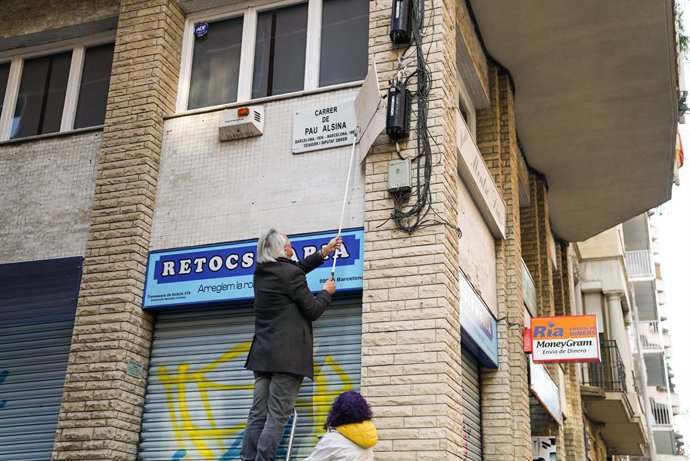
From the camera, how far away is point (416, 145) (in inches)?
317

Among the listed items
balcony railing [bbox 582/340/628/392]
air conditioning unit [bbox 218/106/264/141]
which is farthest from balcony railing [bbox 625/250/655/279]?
air conditioning unit [bbox 218/106/264/141]

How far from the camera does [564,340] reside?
38.7ft

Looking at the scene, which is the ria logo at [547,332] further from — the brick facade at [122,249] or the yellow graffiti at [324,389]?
the brick facade at [122,249]

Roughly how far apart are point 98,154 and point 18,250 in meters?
1.48

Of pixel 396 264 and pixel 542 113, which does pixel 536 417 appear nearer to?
pixel 542 113

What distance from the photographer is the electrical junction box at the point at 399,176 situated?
7891 millimetres

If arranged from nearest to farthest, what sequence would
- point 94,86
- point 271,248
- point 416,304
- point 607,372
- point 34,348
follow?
point 271,248 → point 416,304 → point 34,348 → point 94,86 → point 607,372

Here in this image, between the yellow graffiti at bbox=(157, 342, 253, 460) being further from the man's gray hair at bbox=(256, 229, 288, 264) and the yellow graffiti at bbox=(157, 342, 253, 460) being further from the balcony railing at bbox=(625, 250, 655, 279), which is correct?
the balcony railing at bbox=(625, 250, 655, 279)

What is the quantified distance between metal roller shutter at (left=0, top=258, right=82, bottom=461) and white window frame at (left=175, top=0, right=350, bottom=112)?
8.27 feet

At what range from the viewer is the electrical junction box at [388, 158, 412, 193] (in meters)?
7.89

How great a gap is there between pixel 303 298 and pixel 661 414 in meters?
42.8

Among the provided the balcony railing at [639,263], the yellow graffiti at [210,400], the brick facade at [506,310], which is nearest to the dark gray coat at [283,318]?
the yellow graffiti at [210,400]

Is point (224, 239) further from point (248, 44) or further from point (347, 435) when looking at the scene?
point (347, 435)

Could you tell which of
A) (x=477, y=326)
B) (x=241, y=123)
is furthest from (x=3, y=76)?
(x=477, y=326)
